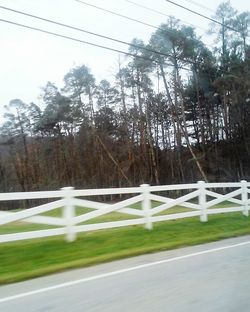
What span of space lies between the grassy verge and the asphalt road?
0.53 m

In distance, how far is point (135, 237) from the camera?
11.5m

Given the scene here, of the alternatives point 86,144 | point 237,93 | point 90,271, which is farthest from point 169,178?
point 90,271

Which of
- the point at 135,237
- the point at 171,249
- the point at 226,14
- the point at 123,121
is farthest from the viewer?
the point at 123,121

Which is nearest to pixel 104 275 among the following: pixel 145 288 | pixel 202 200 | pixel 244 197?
pixel 145 288

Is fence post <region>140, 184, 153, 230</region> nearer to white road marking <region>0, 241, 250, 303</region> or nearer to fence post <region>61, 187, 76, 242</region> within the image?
white road marking <region>0, 241, 250, 303</region>

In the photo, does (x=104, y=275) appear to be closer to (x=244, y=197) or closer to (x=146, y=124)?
(x=244, y=197)

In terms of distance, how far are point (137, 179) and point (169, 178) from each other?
3969 millimetres

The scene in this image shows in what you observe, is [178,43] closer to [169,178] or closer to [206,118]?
[206,118]

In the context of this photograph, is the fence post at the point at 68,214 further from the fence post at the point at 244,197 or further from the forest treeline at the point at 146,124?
the forest treeline at the point at 146,124

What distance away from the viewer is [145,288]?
21.2ft

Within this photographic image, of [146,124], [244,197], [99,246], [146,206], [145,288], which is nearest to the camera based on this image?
[145,288]

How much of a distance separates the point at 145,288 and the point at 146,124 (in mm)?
47387

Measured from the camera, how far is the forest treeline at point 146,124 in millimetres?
42094

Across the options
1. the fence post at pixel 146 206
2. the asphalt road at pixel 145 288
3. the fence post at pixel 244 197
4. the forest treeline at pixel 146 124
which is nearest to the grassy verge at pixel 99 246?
the fence post at pixel 146 206
